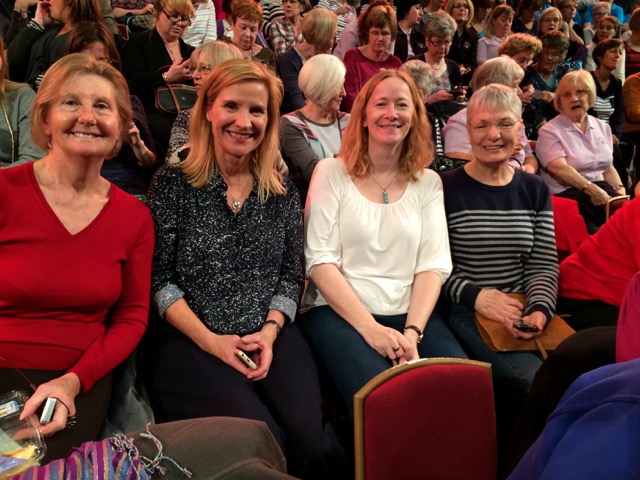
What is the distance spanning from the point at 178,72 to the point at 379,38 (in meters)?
1.65

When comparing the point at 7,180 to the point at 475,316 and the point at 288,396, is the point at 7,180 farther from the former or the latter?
the point at 475,316

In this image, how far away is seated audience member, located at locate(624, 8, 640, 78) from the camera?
665 centimetres

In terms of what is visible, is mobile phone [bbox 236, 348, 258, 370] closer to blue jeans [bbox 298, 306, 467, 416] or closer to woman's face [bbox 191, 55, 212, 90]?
blue jeans [bbox 298, 306, 467, 416]

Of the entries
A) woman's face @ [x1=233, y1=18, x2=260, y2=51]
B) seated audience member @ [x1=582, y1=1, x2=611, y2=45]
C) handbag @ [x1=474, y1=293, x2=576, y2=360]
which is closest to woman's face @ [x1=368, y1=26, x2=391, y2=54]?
woman's face @ [x1=233, y1=18, x2=260, y2=51]

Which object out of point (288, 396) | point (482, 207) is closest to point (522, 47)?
point (482, 207)

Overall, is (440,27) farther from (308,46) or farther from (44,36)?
(44,36)

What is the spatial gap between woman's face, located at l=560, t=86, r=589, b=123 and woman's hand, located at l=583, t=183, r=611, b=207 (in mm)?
442

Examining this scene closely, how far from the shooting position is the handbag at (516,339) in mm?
2285

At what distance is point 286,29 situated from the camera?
5.07 meters

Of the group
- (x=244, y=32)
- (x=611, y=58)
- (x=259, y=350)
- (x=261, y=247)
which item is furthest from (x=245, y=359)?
(x=611, y=58)

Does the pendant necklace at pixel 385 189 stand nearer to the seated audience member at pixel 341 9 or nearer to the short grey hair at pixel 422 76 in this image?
the short grey hair at pixel 422 76

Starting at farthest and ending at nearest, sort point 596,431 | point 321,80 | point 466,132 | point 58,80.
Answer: point 466,132
point 321,80
point 58,80
point 596,431

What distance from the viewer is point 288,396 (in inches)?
76.1

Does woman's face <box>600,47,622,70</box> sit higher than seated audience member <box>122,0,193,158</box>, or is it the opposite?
woman's face <box>600,47,622,70</box>
